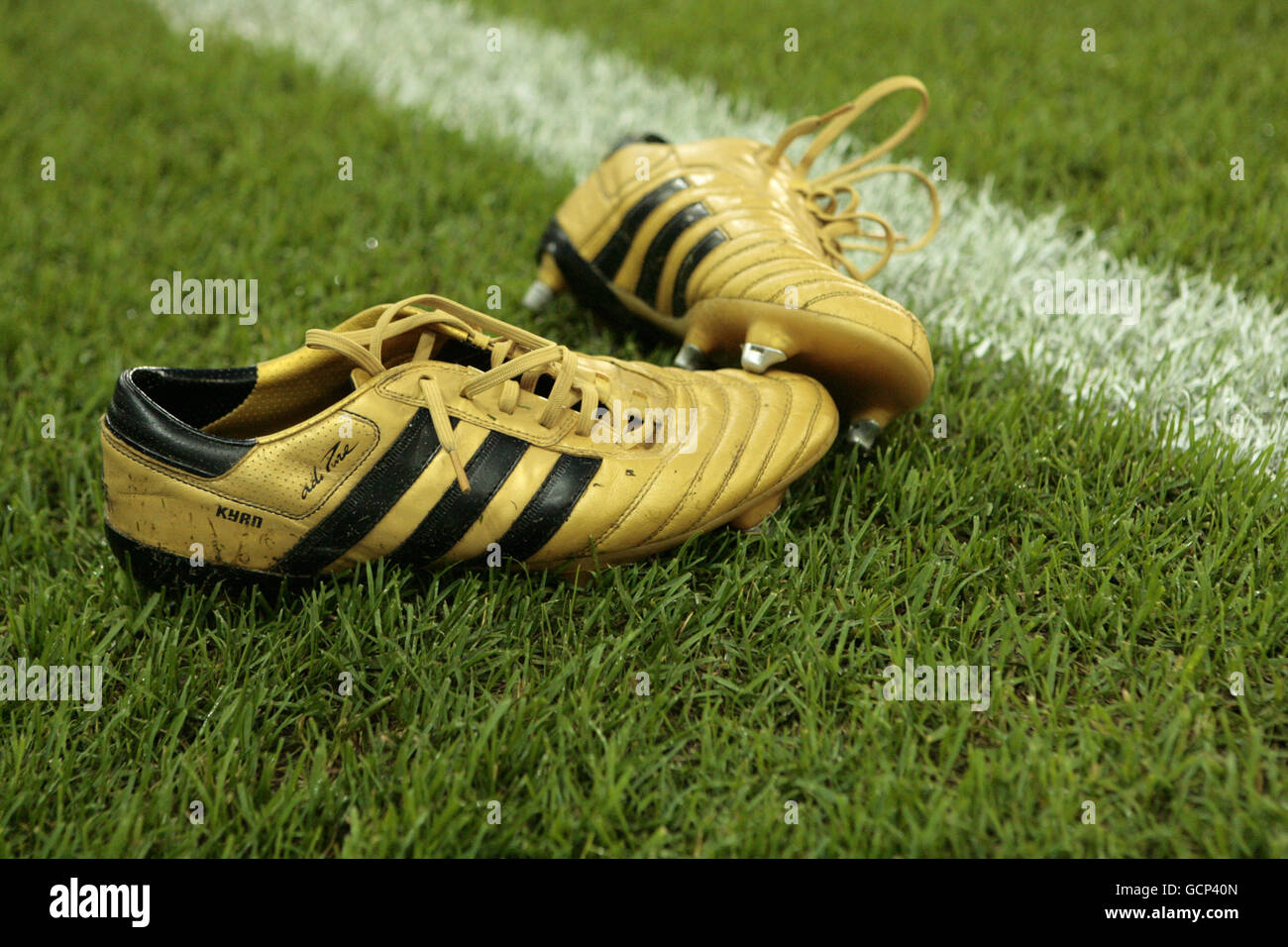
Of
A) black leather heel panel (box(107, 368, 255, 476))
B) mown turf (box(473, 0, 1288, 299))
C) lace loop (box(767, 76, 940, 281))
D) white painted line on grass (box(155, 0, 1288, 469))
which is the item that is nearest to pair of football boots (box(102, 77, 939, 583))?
black leather heel panel (box(107, 368, 255, 476))

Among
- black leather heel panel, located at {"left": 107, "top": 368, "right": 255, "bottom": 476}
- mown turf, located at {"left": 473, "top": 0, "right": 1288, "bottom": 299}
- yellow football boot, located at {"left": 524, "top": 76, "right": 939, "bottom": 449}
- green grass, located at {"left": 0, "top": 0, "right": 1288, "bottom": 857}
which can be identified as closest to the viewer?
green grass, located at {"left": 0, "top": 0, "right": 1288, "bottom": 857}

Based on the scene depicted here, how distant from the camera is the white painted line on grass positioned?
2.03 metres

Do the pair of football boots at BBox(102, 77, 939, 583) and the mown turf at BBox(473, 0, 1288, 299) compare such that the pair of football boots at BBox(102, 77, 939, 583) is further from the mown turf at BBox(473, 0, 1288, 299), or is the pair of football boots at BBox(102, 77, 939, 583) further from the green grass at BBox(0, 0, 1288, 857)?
the mown turf at BBox(473, 0, 1288, 299)

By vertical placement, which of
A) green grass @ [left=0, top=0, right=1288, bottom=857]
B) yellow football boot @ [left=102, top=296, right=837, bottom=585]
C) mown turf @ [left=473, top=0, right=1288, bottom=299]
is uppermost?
mown turf @ [left=473, top=0, right=1288, bottom=299]

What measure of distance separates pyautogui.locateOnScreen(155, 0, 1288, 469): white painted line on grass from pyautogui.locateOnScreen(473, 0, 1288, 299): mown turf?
0.41ft

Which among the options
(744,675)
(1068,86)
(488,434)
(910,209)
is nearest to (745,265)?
(488,434)

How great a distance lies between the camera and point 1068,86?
3.24m

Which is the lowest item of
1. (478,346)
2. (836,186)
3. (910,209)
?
(478,346)

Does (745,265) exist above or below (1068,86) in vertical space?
below

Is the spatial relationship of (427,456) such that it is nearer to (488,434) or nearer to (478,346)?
(488,434)

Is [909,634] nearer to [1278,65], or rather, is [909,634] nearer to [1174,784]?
[1174,784]

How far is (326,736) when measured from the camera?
1.41 m

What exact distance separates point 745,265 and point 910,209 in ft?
3.47
